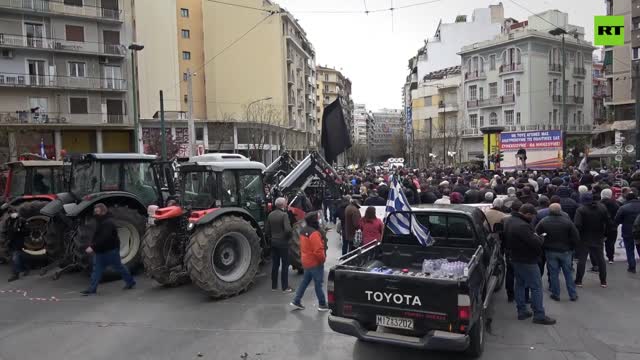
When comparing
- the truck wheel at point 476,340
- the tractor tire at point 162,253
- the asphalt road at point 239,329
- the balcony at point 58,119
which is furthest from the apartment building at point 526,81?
the truck wheel at point 476,340

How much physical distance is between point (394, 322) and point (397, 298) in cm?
30

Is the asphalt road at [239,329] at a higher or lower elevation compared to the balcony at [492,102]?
lower

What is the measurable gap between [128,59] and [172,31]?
674 centimetres

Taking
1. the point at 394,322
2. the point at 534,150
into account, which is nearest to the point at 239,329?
the point at 394,322

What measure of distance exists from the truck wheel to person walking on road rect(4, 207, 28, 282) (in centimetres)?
934

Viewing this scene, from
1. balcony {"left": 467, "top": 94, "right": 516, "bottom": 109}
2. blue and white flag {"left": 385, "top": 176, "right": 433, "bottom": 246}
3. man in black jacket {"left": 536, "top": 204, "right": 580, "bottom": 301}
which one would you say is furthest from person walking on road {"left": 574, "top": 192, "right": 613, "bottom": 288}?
Result: balcony {"left": 467, "top": 94, "right": 516, "bottom": 109}

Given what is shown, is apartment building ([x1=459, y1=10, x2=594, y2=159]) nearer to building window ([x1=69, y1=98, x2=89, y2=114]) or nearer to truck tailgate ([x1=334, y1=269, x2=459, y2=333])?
building window ([x1=69, y1=98, x2=89, y2=114])

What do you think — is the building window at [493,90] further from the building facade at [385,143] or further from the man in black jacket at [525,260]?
the man in black jacket at [525,260]

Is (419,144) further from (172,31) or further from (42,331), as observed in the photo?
(42,331)

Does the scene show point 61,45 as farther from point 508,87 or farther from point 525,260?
point 508,87

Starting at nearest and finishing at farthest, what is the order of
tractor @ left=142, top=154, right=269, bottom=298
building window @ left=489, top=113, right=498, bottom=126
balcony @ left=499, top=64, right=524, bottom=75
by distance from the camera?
tractor @ left=142, top=154, right=269, bottom=298, balcony @ left=499, top=64, right=524, bottom=75, building window @ left=489, top=113, right=498, bottom=126

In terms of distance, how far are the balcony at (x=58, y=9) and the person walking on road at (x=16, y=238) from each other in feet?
117

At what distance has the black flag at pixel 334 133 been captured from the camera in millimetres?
12312

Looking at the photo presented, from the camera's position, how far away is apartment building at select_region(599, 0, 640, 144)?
4162 cm
